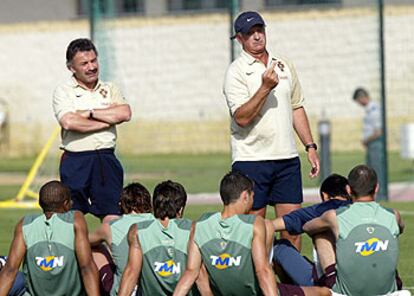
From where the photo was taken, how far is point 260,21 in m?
9.98

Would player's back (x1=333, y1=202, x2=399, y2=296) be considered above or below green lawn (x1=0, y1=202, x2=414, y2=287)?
above

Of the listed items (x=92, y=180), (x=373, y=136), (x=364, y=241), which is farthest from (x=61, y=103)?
(x=373, y=136)

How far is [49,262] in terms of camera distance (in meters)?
8.88

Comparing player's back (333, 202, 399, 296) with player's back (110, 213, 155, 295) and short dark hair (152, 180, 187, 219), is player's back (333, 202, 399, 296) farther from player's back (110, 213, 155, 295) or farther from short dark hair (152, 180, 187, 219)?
player's back (110, 213, 155, 295)

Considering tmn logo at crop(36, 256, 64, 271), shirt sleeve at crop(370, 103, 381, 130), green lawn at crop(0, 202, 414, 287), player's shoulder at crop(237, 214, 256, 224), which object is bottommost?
green lawn at crop(0, 202, 414, 287)

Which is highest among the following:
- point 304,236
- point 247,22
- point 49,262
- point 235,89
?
point 247,22

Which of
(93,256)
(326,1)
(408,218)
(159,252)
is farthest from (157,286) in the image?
(326,1)

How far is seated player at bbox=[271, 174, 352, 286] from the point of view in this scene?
9.06 m

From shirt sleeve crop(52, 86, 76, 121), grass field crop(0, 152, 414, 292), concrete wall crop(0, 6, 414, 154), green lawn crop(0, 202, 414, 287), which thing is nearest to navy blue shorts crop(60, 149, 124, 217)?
shirt sleeve crop(52, 86, 76, 121)

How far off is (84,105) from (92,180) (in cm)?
63

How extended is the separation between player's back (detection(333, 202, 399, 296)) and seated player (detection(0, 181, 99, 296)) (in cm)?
174

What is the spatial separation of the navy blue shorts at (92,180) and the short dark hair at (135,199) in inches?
49.7

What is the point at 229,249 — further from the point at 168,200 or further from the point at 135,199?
the point at 135,199

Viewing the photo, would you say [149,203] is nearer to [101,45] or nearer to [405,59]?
[101,45]
